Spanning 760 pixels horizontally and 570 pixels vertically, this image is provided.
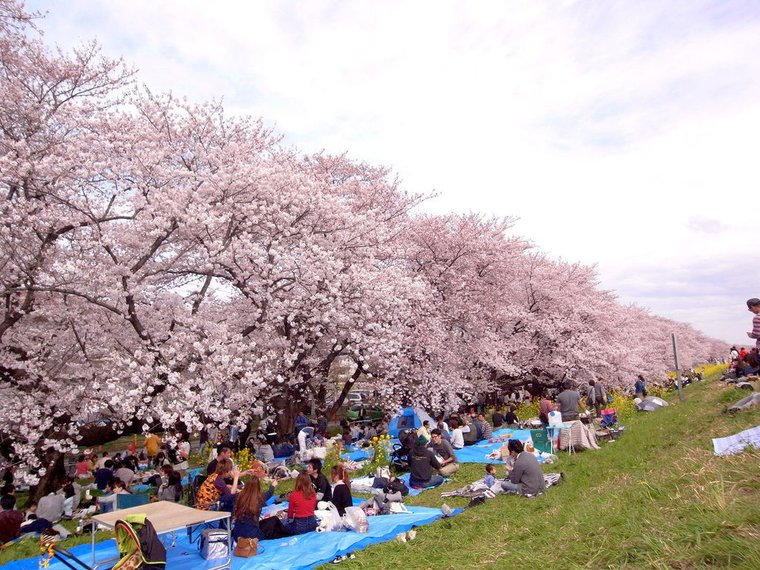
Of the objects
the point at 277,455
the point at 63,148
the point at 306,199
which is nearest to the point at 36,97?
the point at 63,148

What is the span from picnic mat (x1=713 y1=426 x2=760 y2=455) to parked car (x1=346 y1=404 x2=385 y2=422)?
23.8m

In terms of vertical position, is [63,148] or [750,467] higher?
[63,148]

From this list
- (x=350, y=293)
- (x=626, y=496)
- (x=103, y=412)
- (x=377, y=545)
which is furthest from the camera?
(x=350, y=293)

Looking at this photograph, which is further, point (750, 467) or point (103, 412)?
point (103, 412)

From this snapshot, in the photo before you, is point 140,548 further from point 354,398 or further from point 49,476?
point 354,398

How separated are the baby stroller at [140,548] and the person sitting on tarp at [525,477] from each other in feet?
19.8

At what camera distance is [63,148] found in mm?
11664

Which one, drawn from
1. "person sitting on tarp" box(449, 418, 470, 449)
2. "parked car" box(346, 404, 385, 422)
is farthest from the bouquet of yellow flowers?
"parked car" box(346, 404, 385, 422)

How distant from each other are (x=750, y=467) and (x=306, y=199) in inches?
480

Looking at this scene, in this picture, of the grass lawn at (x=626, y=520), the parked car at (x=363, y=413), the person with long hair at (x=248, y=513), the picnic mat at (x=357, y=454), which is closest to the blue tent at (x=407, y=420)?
the picnic mat at (x=357, y=454)

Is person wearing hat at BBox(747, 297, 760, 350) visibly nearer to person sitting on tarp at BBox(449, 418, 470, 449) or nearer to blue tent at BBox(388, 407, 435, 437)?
person sitting on tarp at BBox(449, 418, 470, 449)

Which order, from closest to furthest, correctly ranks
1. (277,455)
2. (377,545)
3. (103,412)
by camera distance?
(377,545)
(103,412)
(277,455)

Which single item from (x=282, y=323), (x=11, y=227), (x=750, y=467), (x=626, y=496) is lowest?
(x=626, y=496)

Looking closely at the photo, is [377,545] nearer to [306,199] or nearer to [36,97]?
[306,199]
